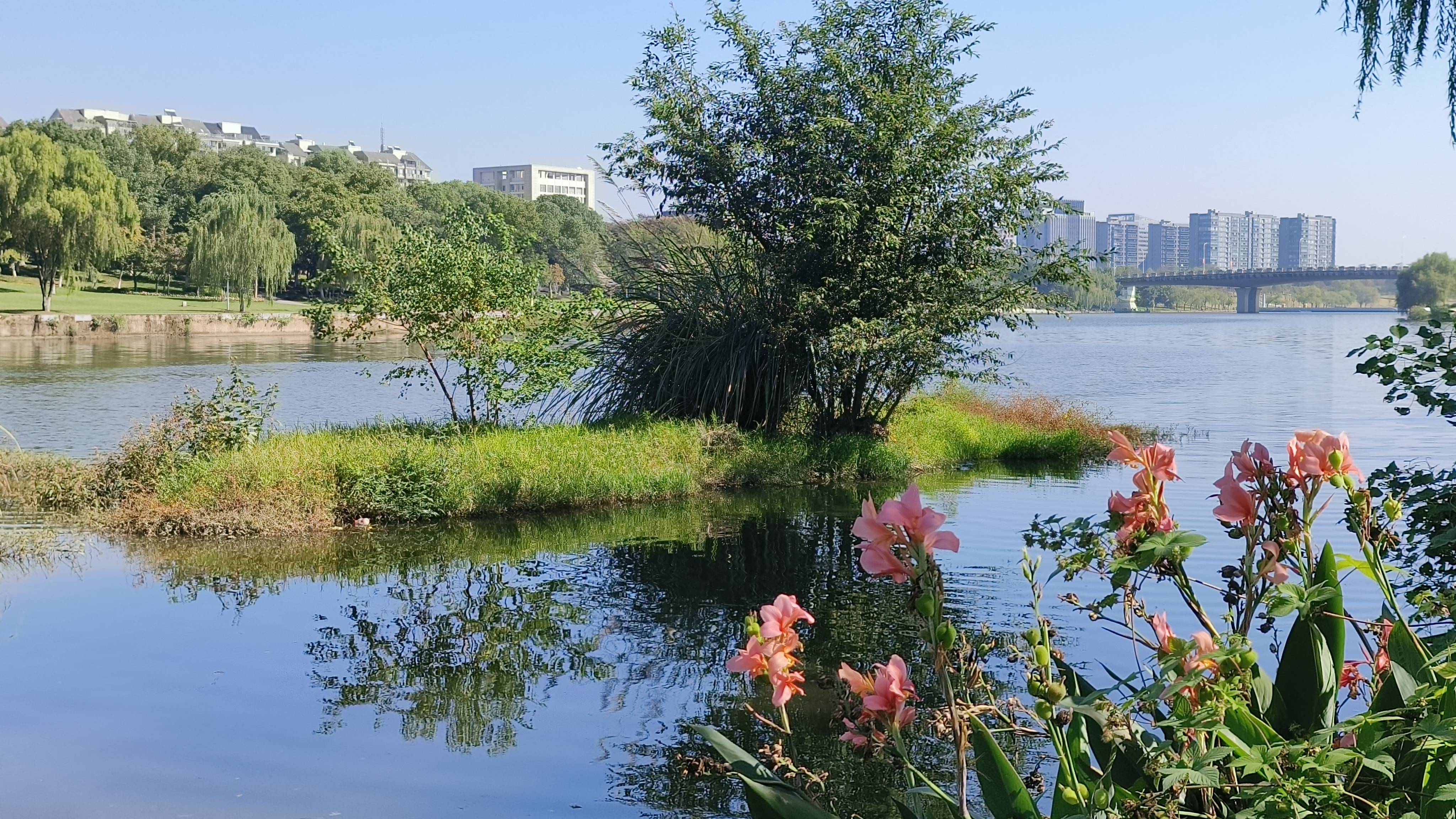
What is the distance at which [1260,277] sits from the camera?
85562 millimetres

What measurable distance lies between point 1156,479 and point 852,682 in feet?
2.24

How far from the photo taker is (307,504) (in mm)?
11375

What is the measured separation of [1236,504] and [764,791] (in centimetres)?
103

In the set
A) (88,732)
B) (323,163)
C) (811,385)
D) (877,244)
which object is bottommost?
(88,732)

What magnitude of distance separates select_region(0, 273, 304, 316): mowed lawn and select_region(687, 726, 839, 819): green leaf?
53.5 metres

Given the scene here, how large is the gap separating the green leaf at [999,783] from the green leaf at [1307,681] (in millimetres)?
587

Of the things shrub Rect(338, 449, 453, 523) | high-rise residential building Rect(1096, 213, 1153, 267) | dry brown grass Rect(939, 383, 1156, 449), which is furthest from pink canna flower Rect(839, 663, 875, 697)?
high-rise residential building Rect(1096, 213, 1153, 267)

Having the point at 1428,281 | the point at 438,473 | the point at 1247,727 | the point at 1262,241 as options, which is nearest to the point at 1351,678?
the point at 1247,727

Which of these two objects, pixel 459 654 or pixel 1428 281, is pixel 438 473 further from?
pixel 1428 281

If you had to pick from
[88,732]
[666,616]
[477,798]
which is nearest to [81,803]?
[88,732]

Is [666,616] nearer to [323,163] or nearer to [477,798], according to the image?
[477,798]

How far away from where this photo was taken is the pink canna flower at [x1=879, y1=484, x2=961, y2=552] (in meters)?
1.86

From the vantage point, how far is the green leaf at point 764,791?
219 centimetres

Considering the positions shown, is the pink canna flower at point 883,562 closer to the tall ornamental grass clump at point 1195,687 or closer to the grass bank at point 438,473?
the tall ornamental grass clump at point 1195,687
